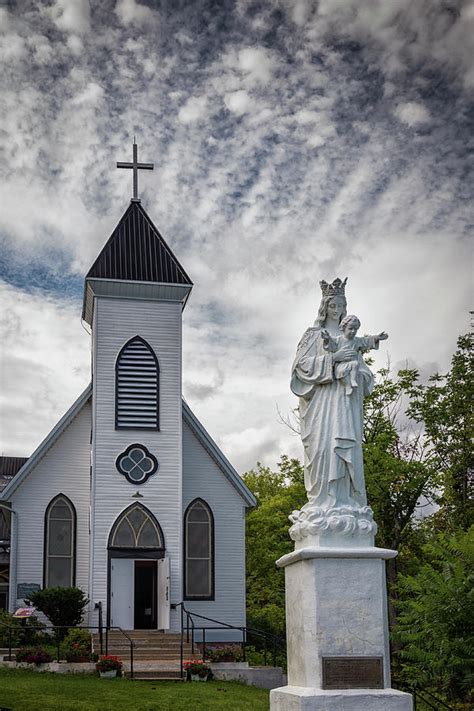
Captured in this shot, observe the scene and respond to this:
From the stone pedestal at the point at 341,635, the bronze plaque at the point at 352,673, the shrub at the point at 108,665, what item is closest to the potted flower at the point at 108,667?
the shrub at the point at 108,665

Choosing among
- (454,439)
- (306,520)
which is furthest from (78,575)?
(306,520)

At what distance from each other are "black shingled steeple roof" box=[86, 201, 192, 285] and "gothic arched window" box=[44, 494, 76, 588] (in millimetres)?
7313

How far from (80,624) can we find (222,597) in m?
4.58

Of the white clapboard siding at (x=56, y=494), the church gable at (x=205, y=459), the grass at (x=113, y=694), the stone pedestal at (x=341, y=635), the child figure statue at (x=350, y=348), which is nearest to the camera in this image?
the stone pedestal at (x=341, y=635)

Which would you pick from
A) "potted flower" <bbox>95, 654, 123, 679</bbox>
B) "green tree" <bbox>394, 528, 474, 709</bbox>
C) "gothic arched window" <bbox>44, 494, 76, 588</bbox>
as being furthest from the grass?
"gothic arched window" <bbox>44, 494, 76, 588</bbox>

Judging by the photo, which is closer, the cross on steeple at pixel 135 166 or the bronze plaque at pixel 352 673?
the bronze plaque at pixel 352 673

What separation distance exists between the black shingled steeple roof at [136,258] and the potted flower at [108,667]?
12.8 metres

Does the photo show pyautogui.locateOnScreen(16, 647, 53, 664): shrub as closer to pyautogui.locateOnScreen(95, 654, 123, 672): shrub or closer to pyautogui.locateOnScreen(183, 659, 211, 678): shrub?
pyautogui.locateOnScreen(95, 654, 123, 672): shrub

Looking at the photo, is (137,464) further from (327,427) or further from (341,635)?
(341,635)

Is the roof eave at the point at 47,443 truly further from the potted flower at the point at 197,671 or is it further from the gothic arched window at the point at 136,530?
the potted flower at the point at 197,671

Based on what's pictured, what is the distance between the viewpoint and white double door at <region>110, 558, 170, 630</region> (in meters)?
27.6

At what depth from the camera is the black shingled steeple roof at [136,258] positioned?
3003cm

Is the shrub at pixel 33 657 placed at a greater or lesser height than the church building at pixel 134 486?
lesser

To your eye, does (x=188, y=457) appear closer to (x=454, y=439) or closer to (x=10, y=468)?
(x=454, y=439)
